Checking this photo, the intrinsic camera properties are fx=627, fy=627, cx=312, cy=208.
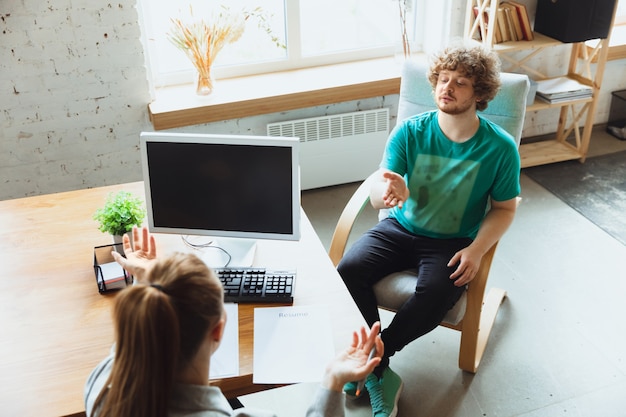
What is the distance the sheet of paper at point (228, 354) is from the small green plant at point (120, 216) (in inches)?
16.5

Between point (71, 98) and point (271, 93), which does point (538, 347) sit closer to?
point (271, 93)

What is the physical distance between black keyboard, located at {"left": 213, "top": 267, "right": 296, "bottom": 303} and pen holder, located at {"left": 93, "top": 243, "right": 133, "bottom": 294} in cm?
26

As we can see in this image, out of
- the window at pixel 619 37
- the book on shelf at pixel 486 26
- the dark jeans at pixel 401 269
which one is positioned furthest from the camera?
the window at pixel 619 37

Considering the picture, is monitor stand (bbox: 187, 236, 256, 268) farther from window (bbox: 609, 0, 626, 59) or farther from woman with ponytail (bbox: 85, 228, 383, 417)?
window (bbox: 609, 0, 626, 59)

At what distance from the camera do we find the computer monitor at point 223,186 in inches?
68.6

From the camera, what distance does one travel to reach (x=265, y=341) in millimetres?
1581

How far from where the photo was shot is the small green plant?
71.3 inches

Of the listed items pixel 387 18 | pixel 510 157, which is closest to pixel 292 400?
pixel 510 157

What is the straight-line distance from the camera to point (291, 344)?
157 cm

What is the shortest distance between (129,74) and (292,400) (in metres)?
1.77

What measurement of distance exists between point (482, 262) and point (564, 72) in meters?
2.27

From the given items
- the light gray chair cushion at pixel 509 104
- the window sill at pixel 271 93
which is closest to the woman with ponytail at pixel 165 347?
the light gray chair cushion at pixel 509 104

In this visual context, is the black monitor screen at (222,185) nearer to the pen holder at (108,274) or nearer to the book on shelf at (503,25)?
the pen holder at (108,274)

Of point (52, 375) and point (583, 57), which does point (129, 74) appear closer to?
point (52, 375)
